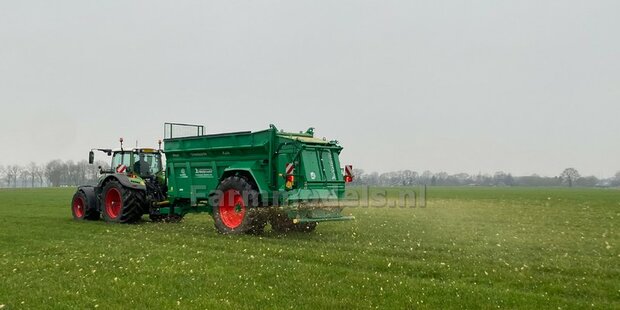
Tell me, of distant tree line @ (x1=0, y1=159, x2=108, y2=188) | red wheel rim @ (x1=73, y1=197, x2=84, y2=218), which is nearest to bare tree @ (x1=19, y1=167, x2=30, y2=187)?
distant tree line @ (x1=0, y1=159, x2=108, y2=188)

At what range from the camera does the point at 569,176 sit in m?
164

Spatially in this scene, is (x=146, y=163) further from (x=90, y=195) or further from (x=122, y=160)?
(x=90, y=195)

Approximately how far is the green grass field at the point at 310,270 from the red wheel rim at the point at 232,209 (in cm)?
74

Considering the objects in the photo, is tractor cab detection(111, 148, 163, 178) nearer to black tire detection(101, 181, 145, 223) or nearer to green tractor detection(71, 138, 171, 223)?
green tractor detection(71, 138, 171, 223)

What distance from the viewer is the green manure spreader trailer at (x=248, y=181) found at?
528 inches

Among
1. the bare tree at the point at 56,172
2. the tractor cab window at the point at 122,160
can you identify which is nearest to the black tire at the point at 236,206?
the tractor cab window at the point at 122,160

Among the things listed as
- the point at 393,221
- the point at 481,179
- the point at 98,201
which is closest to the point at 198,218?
the point at 98,201

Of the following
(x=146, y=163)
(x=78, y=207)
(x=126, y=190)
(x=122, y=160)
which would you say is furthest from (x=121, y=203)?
(x=78, y=207)

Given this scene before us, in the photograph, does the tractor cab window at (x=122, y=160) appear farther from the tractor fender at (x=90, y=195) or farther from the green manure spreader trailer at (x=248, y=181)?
the green manure spreader trailer at (x=248, y=181)

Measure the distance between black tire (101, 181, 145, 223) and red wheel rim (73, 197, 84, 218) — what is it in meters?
1.69

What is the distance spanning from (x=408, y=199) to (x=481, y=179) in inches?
5869

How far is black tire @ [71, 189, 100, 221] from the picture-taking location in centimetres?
1909

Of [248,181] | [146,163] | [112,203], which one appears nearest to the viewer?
[248,181]

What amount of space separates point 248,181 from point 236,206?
2.54 ft
